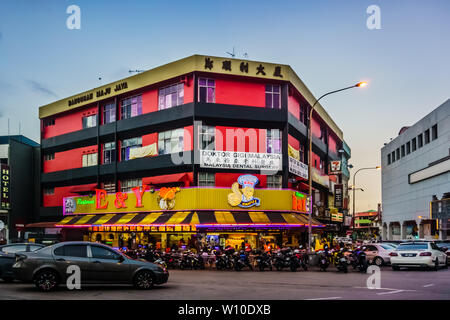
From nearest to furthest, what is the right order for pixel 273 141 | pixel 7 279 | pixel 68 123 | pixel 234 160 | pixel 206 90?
pixel 7 279, pixel 234 160, pixel 206 90, pixel 273 141, pixel 68 123

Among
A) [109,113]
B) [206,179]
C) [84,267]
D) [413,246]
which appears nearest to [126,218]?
[206,179]

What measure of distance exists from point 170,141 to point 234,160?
5.84 m

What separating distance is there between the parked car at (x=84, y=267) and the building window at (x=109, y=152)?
2849 centimetres

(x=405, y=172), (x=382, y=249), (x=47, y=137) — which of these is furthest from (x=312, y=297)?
(x=405, y=172)

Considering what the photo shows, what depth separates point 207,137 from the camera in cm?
3538

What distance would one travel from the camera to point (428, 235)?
63719mm

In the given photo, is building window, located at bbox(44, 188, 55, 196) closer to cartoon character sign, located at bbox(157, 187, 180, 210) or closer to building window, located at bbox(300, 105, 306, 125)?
cartoon character sign, located at bbox(157, 187, 180, 210)

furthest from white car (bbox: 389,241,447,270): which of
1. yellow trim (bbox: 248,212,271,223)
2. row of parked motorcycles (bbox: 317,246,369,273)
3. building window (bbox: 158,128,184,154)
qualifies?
building window (bbox: 158,128,184,154)

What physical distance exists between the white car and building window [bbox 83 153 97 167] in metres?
29.0

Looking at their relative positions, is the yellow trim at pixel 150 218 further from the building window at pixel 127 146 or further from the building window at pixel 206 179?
the building window at pixel 127 146

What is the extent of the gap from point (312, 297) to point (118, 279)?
5585mm

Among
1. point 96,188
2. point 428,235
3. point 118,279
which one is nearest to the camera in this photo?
point 118,279

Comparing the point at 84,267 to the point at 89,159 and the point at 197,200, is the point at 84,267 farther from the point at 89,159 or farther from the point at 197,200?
the point at 89,159

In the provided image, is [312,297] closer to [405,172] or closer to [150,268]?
[150,268]
